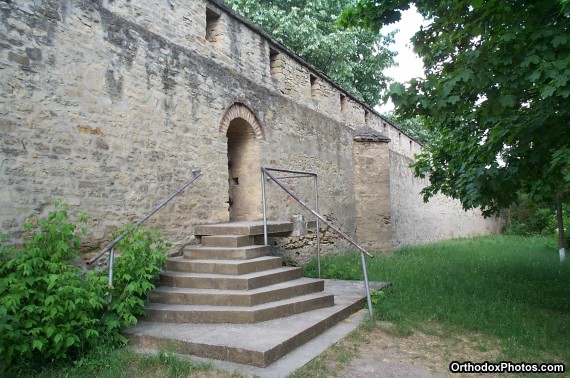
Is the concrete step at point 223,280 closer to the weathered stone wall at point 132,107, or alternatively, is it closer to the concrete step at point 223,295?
the concrete step at point 223,295

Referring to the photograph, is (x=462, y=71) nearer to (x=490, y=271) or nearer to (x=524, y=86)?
(x=524, y=86)

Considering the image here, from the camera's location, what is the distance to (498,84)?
4.07m

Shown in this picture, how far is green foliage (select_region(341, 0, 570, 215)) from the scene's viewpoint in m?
3.83

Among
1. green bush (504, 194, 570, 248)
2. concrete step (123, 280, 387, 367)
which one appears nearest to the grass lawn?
concrete step (123, 280, 387, 367)

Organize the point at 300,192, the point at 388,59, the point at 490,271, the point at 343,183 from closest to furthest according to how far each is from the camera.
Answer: the point at 490,271 < the point at 300,192 < the point at 343,183 < the point at 388,59

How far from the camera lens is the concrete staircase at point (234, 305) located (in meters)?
3.64

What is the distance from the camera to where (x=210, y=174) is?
6.46 meters

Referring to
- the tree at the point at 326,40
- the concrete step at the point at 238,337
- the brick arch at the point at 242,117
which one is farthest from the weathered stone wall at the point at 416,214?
the concrete step at the point at 238,337

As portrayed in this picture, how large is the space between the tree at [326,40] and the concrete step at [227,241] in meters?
11.1

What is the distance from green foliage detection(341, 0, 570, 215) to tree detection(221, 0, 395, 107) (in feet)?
32.0

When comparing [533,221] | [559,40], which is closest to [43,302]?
[559,40]

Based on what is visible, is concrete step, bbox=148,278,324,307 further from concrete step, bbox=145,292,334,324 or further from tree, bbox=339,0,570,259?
tree, bbox=339,0,570,259

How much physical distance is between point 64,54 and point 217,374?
3.85 metres

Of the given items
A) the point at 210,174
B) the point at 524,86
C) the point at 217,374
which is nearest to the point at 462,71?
the point at 524,86
